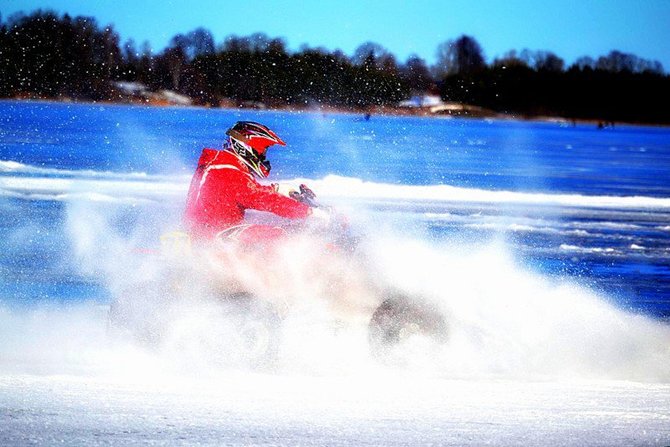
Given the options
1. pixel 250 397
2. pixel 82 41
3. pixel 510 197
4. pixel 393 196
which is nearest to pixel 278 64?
pixel 393 196

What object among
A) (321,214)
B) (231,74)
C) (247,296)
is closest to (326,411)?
(247,296)

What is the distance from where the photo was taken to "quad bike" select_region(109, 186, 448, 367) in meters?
5.43

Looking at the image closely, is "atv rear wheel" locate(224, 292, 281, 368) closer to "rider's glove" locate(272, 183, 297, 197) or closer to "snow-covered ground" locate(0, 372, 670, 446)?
"snow-covered ground" locate(0, 372, 670, 446)

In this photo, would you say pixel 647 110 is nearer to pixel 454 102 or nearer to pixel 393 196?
pixel 454 102

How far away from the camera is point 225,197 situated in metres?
5.49

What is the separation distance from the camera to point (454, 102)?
74.8 ft

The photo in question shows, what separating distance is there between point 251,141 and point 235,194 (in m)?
0.38

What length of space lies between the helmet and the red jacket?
0.06 metres

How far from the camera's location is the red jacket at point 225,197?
5.48 metres

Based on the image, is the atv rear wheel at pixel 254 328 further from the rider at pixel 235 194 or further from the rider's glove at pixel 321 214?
the rider's glove at pixel 321 214

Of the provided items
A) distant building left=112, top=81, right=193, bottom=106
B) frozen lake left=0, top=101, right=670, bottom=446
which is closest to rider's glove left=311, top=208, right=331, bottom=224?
frozen lake left=0, top=101, right=670, bottom=446

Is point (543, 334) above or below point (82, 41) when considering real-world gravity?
below

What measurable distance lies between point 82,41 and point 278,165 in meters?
6.42

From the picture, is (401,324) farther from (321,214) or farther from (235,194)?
(235,194)
